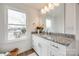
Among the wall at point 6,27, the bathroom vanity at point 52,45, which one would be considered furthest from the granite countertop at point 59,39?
the wall at point 6,27

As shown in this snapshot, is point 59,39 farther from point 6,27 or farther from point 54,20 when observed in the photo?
point 6,27

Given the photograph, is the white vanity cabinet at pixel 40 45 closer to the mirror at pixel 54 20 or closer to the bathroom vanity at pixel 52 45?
the bathroom vanity at pixel 52 45

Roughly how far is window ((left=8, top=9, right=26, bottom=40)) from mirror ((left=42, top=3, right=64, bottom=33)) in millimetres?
267

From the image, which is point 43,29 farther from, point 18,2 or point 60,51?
point 18,2

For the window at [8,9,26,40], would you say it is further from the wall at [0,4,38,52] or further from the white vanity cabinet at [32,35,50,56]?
the white vanity cabinet at [32,35,50,56]

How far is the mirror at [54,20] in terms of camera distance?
4.11 feet

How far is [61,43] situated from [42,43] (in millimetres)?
233

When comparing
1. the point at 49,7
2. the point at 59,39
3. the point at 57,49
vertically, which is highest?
the point at 49,7

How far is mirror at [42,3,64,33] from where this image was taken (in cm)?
125

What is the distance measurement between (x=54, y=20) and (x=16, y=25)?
48 centimetres

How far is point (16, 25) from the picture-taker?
4.08 ft

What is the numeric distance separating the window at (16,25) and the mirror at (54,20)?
0.87 feet

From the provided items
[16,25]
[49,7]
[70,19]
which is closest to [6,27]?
[16,25]

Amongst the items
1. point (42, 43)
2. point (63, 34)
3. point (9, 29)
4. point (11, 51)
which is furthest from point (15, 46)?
point (63, 34)
